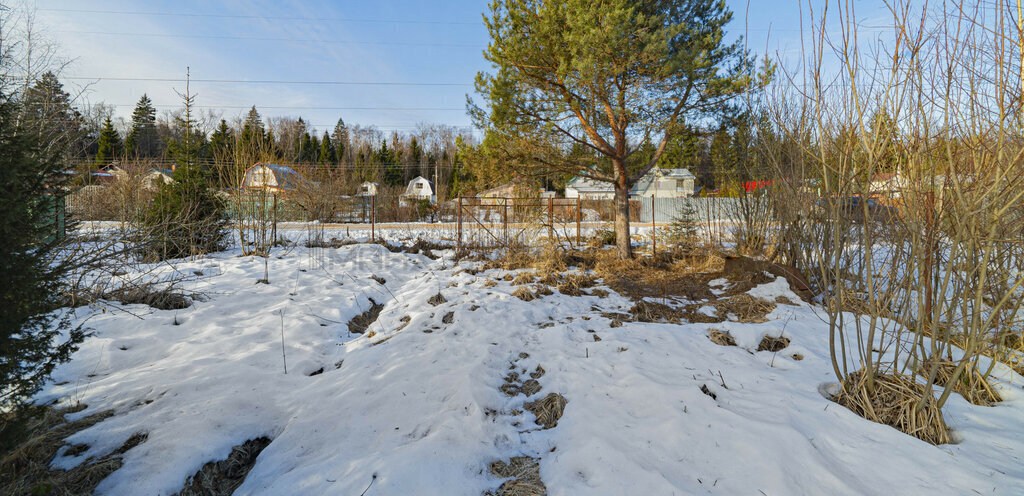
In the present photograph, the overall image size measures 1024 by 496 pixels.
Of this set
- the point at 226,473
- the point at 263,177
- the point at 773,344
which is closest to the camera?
the point at 226,473

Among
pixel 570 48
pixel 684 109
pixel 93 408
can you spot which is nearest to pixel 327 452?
pixel 93 408

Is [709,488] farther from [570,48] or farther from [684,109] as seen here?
[684,109]

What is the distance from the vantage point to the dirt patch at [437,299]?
5.80 m

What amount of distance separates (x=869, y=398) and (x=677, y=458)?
1.52m

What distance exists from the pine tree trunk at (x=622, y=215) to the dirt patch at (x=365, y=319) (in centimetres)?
546

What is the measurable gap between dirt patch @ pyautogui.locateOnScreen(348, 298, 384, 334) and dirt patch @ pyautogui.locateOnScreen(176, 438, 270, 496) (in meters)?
2.66

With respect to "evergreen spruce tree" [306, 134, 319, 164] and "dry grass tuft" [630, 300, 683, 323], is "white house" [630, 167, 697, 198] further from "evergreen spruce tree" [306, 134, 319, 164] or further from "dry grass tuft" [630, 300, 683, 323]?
"evergreen spruce tree" [306, 134, 319, 164]

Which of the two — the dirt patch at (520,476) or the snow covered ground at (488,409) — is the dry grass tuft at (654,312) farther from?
the dirt patch at (520,476)

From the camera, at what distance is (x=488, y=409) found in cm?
307

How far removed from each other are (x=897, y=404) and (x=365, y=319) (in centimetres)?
571

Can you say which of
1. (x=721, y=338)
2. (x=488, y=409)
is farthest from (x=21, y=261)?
(x=721, y=338)

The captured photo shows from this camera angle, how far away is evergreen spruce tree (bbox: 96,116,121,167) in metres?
34.3

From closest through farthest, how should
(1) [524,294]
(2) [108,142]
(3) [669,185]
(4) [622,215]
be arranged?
(1) [524,294], (4) [622,215], (2) [108,142], (3) [669,185]

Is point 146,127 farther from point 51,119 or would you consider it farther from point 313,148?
point 51,119
